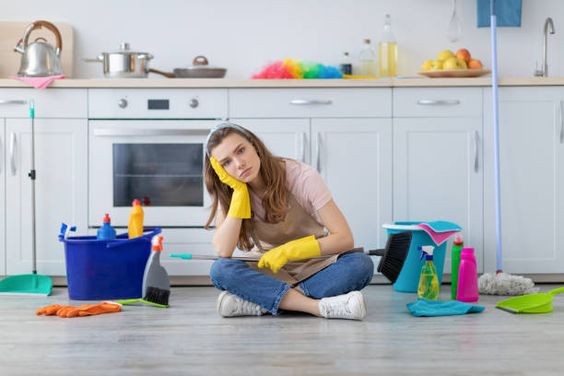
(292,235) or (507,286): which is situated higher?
(292,235)

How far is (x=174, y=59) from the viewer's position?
488 cm

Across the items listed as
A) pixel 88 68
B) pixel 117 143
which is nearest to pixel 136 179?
pixel 117 143

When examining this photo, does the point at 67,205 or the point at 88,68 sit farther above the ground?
the point at 88,68

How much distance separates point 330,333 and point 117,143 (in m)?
1.82

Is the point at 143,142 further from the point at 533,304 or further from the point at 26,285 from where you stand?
the point at 533,304

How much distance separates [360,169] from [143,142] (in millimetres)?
1013

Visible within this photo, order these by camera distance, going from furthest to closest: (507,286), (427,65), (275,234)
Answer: (427,65)
(507,286)
(275,234)

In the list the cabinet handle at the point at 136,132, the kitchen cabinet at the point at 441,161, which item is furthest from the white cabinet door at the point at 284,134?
the kitchen cabinet at the point at 441,161

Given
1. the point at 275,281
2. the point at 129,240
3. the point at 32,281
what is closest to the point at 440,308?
the point at 275,281

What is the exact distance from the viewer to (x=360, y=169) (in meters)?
4.36

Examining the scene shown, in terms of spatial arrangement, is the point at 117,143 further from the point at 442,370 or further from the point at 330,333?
the point at 442,370

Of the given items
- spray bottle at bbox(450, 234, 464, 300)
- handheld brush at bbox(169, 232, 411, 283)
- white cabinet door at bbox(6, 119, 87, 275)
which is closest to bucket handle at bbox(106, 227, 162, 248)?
handheld brush at bbox(169, 232, 411, 283)

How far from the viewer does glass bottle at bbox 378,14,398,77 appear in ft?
15.8

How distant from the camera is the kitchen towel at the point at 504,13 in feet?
15.9
